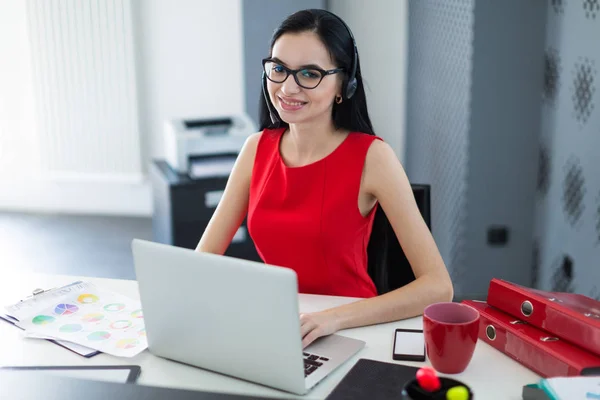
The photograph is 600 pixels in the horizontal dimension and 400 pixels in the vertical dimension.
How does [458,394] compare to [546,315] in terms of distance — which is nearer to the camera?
[458,394]

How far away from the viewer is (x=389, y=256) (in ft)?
5.75

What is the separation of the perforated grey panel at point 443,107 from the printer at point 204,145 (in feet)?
2.59

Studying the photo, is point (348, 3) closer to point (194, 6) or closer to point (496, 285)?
point (194, 6)

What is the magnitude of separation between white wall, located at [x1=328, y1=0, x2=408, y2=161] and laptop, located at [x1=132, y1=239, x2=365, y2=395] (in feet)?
8.75

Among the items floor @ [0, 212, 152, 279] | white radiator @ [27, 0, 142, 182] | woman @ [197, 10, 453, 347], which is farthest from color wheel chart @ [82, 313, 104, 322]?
white radiator @ [27, 0, 142, 182]

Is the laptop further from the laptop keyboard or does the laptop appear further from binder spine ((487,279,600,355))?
binder spine ((487,279,600,355))

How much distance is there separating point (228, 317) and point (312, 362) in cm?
19

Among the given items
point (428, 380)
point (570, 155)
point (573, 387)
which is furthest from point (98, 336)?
point (570, 155)

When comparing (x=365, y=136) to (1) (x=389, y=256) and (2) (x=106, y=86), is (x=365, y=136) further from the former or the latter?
(2) (x=106, y=86)

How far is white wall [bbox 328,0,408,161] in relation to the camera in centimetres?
374

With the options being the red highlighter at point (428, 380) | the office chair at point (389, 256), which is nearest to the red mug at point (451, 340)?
the red highlighter at point (428, 380)

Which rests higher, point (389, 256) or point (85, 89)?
point (85, 89)

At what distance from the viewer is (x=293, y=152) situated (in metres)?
1.79

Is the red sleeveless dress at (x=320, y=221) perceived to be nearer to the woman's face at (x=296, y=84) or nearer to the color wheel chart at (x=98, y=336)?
the woman's face at (x=296, y=84)
